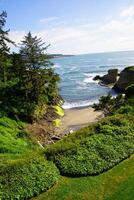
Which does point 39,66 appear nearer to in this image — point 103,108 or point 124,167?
point 103,108

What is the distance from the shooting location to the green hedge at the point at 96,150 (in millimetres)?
22328

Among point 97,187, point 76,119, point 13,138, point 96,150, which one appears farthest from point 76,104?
point 97,187

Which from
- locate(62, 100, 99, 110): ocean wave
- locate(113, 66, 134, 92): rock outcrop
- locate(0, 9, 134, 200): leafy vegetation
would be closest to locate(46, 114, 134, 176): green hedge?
locate(0, 9, 134, 200): leafy vegetation

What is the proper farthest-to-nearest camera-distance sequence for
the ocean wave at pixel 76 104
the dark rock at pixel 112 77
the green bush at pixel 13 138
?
the dark rock at pixel 112 77, the ocean wave at pixel 76 104, the green bush at pixel 13 138

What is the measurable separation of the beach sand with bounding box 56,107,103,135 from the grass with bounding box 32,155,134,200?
22852 millimetres

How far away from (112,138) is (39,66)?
87.2 feet

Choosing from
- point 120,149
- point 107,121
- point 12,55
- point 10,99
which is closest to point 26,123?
point 10,99

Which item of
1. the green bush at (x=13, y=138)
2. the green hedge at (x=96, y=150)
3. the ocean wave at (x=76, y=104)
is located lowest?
the ocean wave at (x=76, y=104)

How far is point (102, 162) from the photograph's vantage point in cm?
2303

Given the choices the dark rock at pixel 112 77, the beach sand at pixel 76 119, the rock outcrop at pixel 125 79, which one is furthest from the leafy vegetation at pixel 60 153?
the dark rock at pixel 112 77

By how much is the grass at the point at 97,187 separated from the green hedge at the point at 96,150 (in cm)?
75

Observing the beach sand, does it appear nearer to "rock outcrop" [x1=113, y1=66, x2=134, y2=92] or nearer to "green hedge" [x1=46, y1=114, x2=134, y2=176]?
"green hedge" [x1=46, y1=114, x2=134, y2=176]

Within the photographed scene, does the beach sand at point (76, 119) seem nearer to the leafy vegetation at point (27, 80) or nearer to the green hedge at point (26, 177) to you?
the leafy vegetation at point (27, 80)

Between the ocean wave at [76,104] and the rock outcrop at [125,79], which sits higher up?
the rock outcrop at [125,79]
